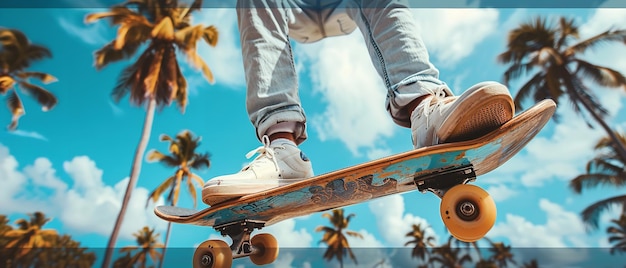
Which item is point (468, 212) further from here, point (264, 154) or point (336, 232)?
point (336, 232)

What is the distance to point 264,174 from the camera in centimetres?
145

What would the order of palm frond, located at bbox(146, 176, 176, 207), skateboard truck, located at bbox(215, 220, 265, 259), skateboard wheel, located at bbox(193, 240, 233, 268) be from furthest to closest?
palm frond, located at bbox(146, 176, 176, 207) → skateboard truck, located at bbox(215, 220, 265, 259) → skateboard wheel, located at bbox(193, 240, 233, 268)

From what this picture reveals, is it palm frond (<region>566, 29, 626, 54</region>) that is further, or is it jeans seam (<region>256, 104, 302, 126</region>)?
palm frond (<region>566, 29, 626, 54</region>)

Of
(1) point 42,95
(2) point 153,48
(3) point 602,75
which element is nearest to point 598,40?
(3) point 602,75

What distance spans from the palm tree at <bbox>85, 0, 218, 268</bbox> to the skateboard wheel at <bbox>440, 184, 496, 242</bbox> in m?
15.7

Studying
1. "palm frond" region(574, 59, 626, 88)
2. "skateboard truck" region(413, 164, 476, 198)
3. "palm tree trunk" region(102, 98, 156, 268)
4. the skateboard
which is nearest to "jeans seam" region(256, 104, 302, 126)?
the skateboard

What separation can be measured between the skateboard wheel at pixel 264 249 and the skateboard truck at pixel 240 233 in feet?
0.73

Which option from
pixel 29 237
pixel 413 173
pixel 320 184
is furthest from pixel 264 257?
pixel 29 237

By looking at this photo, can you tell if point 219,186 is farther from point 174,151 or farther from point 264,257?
point 174,151

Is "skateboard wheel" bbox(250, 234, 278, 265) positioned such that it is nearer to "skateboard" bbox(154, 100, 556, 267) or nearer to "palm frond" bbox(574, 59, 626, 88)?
"skateboard" bbox(154, 100, 556, 267)

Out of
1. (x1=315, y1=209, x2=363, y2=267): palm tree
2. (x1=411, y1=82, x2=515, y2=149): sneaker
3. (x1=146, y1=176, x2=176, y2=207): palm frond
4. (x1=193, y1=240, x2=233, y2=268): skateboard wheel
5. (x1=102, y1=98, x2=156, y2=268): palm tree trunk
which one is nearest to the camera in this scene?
(x1=411, y1=82, x2=515, y2=149): sneaker

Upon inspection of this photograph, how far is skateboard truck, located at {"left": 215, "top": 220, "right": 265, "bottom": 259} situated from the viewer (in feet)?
5.28

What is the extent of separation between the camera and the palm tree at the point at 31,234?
18047mm

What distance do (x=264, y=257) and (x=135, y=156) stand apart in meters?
14.2
